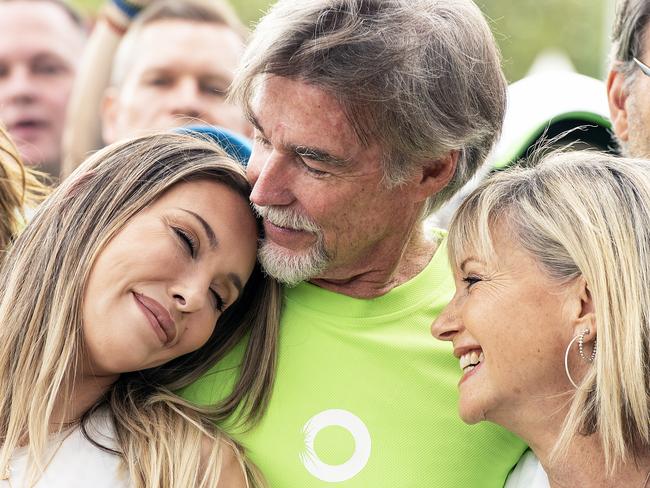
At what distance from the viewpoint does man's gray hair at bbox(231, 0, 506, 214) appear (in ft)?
8.31

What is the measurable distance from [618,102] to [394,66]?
3.00 feet

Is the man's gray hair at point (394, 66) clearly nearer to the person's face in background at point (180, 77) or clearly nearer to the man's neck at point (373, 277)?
the man's neck at point (373, 277)

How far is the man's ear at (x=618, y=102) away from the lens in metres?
3.12

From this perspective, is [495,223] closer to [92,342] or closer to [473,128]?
[473,128]

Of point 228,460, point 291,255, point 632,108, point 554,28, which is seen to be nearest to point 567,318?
point 291,255

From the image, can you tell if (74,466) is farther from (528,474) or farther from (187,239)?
(528,474)

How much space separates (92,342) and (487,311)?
958mm

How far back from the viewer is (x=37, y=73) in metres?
5.61

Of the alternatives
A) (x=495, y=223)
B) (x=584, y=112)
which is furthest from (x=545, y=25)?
(x=495, y=223)

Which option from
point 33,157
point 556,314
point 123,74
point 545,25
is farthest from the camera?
point 545,25

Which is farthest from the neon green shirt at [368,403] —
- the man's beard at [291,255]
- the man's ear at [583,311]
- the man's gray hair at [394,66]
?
the man's ear at [583,311]

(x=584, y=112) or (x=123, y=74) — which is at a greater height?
(x=584, y=112)

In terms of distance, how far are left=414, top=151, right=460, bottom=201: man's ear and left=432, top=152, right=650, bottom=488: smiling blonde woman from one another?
0.34 m

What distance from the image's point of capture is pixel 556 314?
7.51ft
